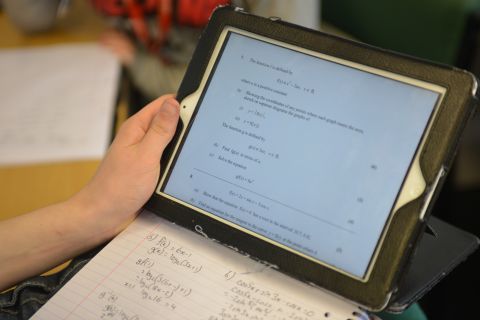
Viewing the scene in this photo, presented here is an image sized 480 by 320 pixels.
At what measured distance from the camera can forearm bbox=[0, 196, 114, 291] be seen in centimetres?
60

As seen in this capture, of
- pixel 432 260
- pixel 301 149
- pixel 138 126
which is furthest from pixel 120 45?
pixel 432 260

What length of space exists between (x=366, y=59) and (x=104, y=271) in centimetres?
37

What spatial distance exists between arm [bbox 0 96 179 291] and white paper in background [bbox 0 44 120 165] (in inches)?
11.4

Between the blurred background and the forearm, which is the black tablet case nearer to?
the forearm

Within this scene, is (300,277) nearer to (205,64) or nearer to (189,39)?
(205,64)

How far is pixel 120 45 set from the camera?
1.15m

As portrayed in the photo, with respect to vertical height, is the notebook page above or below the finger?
below

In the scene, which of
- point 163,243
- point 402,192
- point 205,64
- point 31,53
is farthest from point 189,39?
point 402,192

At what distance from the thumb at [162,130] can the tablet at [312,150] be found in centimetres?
1

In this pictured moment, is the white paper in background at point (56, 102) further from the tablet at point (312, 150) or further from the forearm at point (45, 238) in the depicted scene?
the tablet at point (312, 150)

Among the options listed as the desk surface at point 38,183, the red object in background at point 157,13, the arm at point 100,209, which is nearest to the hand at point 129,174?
the arm at point 100,209

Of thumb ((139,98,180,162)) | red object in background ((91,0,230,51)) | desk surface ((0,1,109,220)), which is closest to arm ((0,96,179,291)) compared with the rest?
thumb ((139,98,180,162))

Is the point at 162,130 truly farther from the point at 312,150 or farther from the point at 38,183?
the point at 38,183

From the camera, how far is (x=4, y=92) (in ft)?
3.42
